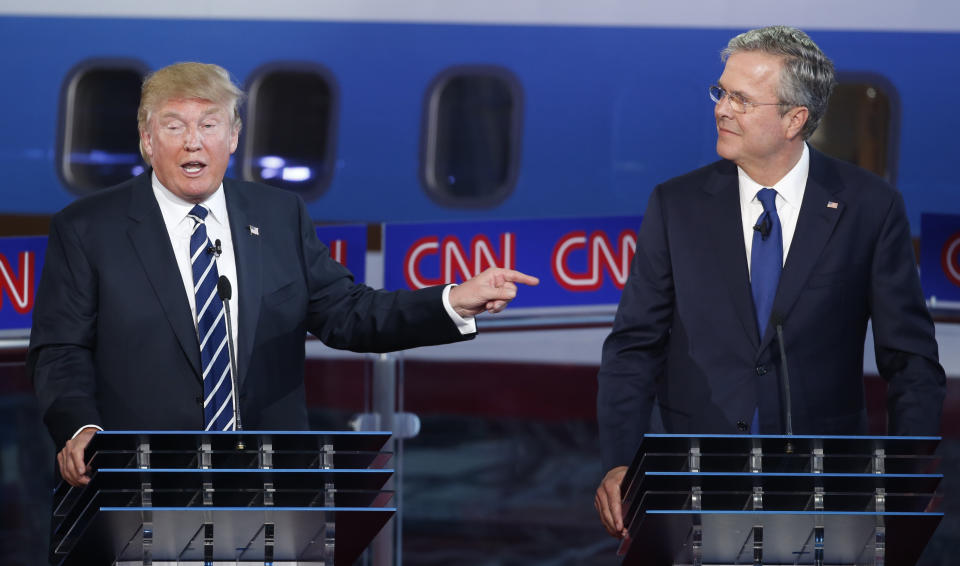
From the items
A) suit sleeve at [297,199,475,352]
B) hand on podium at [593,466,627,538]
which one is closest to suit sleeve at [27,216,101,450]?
suit sleeve at [297,199,475,352]

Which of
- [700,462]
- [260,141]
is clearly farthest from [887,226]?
[260,141]

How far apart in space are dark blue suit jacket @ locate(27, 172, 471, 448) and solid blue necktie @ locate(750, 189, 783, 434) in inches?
23.1

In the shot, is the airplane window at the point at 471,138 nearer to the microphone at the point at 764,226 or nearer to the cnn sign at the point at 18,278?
the cnn sign at the point at 18,278

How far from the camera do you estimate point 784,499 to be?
204cm

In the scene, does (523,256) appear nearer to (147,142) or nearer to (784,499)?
(147,142)

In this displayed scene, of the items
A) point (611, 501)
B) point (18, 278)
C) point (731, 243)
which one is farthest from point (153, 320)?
point (18, 278)

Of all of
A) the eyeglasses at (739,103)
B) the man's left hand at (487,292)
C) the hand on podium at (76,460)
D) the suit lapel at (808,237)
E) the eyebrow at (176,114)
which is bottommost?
the hand on podium at (76,460)

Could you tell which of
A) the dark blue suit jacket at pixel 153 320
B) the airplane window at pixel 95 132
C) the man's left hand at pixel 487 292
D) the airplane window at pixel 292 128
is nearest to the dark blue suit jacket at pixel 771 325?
the man's left hand at pixel 487 292

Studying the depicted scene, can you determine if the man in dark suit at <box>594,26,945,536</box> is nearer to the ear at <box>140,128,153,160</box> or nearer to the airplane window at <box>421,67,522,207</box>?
the ear at <box>140,128,153,160</box>

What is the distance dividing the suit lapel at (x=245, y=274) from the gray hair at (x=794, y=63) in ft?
3.31

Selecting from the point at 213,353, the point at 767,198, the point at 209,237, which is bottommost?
the point at 213,353

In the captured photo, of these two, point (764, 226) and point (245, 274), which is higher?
point (764, 226)

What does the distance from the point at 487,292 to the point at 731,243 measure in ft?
1.59

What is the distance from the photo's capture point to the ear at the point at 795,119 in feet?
8.90
